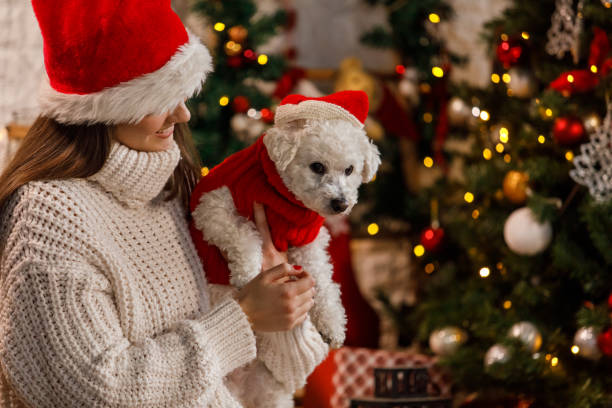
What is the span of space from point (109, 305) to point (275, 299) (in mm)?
284

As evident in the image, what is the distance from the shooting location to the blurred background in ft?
5.97

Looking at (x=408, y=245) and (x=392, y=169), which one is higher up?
(x=392, y=169)

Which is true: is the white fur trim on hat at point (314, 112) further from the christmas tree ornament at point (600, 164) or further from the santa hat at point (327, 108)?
the christmas tree ornament at point (600, 164)

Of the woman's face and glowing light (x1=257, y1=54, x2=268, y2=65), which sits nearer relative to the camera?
the woman's face

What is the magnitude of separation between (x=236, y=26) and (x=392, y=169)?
967 millimetres

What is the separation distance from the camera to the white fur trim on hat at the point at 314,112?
119 centimetres

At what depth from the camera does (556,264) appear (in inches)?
73.7

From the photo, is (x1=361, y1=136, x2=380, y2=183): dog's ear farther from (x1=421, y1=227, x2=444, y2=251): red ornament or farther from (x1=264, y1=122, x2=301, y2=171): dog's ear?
(x1=421, y1=227, x2=444, y2=251): red ornament

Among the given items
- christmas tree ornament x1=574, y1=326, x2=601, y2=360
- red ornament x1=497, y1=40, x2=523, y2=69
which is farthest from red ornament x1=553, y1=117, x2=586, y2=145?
christmas tree ornament x1=574, y1=326, x2=601, y2=360

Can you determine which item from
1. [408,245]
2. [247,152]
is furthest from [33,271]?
[408,245]

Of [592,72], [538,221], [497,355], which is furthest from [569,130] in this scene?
[497,355]

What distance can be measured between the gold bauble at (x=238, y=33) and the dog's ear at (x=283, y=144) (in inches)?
49.9

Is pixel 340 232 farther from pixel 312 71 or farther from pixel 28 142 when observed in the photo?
pixel 28 142

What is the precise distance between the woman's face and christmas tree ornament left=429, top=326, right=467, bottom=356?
142 cm
